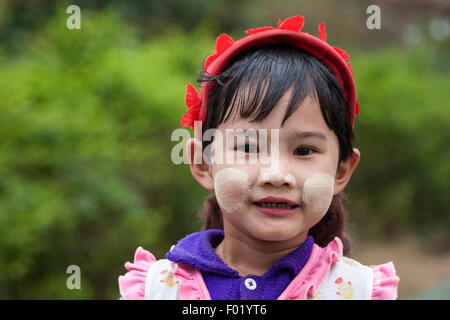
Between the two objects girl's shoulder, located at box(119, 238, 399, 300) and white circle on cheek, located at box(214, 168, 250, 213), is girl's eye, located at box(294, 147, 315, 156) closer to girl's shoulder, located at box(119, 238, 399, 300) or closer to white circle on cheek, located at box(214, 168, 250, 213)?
white circle on cheek, located at box(214, 168, 250, 213)

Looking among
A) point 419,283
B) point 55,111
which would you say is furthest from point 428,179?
point 55,111

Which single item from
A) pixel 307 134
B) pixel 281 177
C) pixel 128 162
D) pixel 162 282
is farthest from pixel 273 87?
pixel 128 162

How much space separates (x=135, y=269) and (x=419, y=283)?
594cm

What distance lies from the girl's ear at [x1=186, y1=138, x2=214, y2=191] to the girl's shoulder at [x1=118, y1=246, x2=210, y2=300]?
0.31 metres

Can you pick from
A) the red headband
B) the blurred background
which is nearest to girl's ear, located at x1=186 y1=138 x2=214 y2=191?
the red headband

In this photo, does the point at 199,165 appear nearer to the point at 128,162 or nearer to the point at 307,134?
the point at 307,134

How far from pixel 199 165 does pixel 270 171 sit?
1.26ft

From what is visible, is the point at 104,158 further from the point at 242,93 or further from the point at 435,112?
the point at 435,112

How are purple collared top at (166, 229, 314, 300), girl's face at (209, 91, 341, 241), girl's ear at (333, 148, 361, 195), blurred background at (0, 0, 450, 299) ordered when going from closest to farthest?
girl's face at (209, 91, 341, 241) → purple collared top at (166, 229, 314, 300) → girl's ear at (333, 148, 361, 195) → blurred background at (0, 0, 450, 299)

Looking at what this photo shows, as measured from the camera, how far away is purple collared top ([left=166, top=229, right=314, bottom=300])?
185 centimetres

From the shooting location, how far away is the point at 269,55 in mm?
1913

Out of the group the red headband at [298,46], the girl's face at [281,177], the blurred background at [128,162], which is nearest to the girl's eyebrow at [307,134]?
the girl's face at [281,177]

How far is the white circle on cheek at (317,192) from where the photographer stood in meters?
1.76

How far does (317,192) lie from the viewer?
178cm
